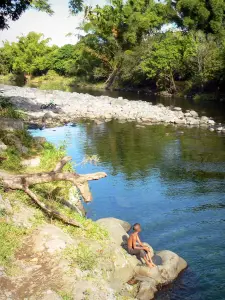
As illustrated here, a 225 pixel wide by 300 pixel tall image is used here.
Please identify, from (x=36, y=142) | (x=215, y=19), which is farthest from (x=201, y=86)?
(x=36, y=142)

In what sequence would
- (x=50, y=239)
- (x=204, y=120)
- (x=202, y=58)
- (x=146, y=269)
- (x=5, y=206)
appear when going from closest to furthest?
(x=50, y=239), (x=5, y=206), (x=146, y=269), (x=204, y=120), (x=202, y=58)

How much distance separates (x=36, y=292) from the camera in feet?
24.0

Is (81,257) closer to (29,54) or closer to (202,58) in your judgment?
(202,58)

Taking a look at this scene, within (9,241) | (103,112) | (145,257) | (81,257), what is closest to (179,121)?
(103,112)

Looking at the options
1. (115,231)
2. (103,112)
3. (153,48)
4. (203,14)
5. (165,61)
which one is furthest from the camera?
(153,48)

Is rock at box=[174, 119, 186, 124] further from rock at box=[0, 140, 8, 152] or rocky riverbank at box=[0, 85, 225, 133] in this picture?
rock at box=[0, 140, 8, 152]

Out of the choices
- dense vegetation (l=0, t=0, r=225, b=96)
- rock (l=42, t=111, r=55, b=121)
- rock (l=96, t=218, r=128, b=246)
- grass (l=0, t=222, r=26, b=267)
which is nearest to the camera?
grass (l=0, t=222, r=26, b=267)

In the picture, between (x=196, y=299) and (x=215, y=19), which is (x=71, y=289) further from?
(x=215, y=19)

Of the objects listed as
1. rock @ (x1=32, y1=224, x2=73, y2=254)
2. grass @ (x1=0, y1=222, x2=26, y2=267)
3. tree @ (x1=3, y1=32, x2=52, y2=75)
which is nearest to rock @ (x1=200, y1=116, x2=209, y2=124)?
rock @ (x1=32, y1=224, x2=73, y2=254)

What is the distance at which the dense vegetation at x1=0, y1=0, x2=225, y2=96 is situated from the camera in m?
50.7

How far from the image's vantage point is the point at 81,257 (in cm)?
868

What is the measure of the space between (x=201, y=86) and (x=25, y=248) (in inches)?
1824

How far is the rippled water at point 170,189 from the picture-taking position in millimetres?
10820

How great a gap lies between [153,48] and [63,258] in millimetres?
53274
